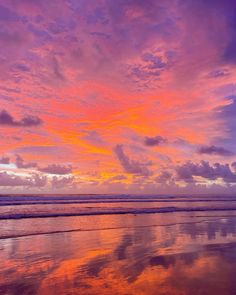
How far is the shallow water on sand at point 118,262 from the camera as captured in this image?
959 cm

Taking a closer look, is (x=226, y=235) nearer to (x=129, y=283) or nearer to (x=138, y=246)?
(x=138, y=246)

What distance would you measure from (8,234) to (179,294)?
1456 centimetres

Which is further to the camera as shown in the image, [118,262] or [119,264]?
[118,262]

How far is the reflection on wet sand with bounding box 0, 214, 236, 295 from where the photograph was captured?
9.56m

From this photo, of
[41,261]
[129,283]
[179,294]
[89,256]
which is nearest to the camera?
[179,294]

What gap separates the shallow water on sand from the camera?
31.4ft

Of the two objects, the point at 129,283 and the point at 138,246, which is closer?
the point at 129,283

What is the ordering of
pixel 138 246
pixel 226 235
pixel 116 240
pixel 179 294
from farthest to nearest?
pixel 226 235 → pixel 116 240 → pixel 138 246 → pixel 179 294

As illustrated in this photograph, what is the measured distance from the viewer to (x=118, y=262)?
12.6 meters

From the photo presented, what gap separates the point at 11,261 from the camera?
42.4 feet

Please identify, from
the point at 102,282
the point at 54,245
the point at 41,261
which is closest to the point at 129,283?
the point at 102,282

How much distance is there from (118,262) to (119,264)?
334mm

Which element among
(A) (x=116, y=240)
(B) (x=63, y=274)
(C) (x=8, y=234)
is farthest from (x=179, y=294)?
(C) (x=8, y=234)

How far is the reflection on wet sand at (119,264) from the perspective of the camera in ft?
31.4
